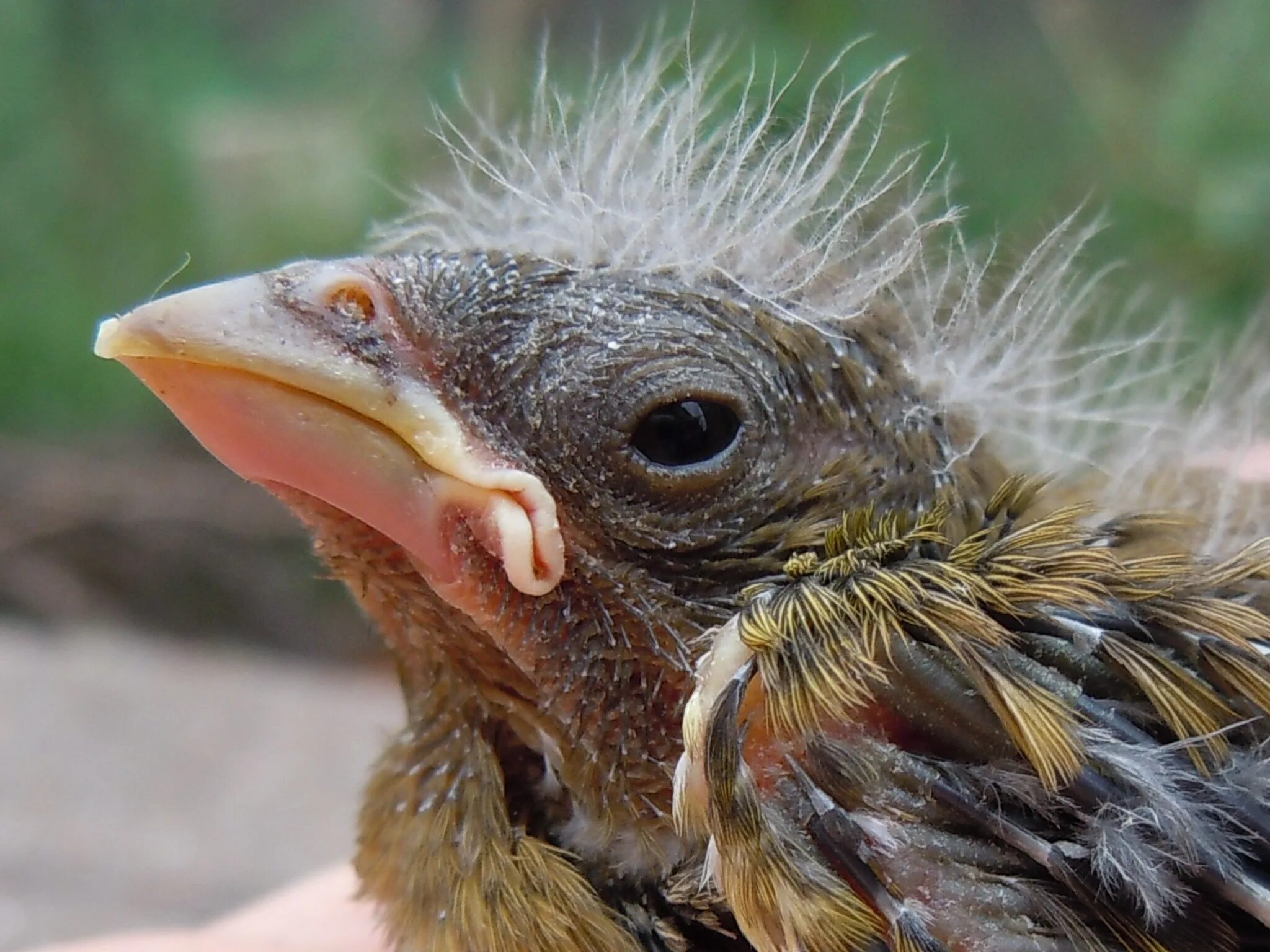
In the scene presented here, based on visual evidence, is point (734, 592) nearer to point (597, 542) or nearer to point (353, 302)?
point (597, 542)

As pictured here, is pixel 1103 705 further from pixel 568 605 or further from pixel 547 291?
pixel 547 291

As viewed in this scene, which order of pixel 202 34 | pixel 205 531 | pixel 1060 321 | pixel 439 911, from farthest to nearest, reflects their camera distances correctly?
pixel 202 34
pixel 205 531
pixel 1060 321
pixel 439 911

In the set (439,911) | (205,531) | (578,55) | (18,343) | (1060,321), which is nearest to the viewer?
(439,911)

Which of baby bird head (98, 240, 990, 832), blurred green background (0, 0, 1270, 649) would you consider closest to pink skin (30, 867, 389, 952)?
baby bird head (98, 240, 990, 832)

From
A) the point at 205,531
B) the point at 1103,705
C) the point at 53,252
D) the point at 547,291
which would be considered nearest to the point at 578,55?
the point at 205,531

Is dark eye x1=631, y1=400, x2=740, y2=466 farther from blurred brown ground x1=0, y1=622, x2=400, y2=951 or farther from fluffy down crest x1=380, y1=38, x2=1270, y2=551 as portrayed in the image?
blurred brown ground x1=0, y1=622, x2=400, y2=951

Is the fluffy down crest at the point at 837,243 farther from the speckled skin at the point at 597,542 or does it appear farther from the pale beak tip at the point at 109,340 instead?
the pale beak tip at the point at 109,340

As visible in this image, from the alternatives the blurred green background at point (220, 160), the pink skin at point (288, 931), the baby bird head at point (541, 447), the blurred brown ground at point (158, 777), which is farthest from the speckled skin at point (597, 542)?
the blurred green background at point (220, 160)
